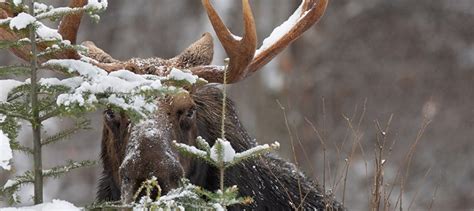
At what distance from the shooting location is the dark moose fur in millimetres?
7669

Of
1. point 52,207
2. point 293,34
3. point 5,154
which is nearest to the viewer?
point 5,154

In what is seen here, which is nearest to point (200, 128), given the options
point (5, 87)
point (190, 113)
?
point (190, 113)

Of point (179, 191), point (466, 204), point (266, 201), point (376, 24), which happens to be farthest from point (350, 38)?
point (179, 191)

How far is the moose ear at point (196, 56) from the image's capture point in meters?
8.02

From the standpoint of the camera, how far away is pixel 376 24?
22.0 meters

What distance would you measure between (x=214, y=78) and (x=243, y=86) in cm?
1192

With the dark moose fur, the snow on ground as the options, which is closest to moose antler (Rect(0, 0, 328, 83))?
the dark moose fur

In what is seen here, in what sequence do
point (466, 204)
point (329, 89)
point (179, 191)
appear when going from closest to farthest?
point (179, 191)
point (466, 204)
point (329, 89)

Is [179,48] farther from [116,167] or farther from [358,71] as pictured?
[116,167]

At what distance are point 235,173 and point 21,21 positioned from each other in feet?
8.69

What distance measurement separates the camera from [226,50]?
25.3 feet

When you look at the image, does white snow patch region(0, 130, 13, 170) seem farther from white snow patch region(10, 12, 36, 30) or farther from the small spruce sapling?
white snow patch region(10, 12, 36, 30)

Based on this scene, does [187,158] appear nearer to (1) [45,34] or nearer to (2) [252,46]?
(2) [252,46]

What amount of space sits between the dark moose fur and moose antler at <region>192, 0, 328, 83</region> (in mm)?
187
